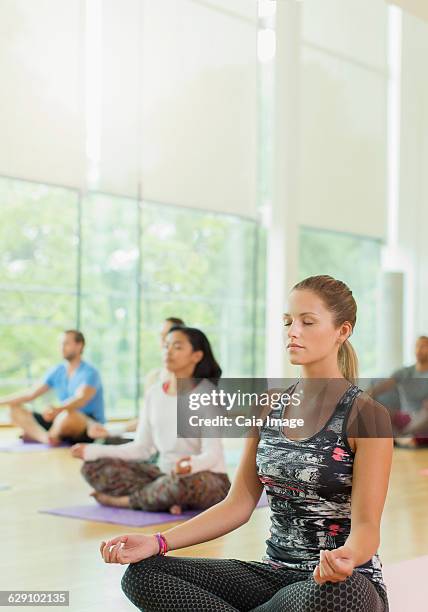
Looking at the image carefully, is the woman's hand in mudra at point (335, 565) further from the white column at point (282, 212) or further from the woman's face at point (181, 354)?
the white column at point (282, 212)

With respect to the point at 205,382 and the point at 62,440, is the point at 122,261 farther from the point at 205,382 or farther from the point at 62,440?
the point at 205,382

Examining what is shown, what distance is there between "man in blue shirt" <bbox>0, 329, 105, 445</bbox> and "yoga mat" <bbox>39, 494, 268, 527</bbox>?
2.57m

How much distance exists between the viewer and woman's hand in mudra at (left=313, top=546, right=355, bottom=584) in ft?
5.97

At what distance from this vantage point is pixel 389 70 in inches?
419

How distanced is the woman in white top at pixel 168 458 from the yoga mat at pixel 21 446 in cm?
213

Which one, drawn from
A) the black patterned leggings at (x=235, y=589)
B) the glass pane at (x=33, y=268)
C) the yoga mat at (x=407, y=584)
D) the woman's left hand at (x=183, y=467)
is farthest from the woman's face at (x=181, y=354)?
the glass pane at (x=33, y=268)

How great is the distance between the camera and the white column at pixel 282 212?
343 inches

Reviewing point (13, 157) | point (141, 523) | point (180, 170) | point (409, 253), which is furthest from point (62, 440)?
point (409, 253)

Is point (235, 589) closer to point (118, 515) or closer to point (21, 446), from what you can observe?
point (118, 515)

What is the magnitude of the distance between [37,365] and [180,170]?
2722mm

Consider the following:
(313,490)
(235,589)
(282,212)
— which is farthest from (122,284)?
(313,490)

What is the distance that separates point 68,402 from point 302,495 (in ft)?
16.8

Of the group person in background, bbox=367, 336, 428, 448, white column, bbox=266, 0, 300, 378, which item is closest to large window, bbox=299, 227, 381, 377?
white column, bbox=266, 0, 300, 378

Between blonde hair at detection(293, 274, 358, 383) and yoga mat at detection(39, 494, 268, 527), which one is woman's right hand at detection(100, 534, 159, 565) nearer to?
blonde hair at detection(293, 274, 358, 383)
